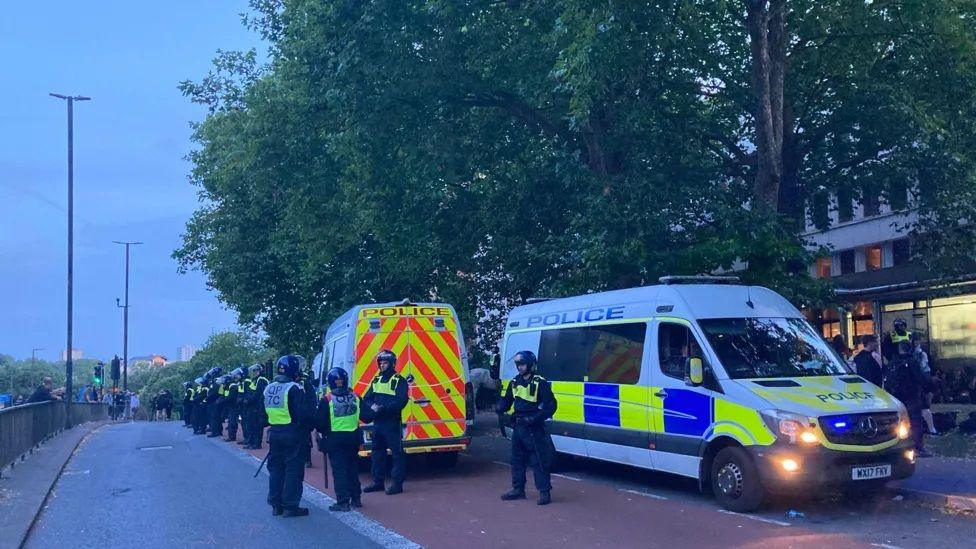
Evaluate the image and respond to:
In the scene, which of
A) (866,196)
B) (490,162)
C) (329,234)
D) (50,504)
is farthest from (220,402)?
(866,196)

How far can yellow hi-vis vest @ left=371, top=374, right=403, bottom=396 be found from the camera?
12.5 m

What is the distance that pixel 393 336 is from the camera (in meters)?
14.3

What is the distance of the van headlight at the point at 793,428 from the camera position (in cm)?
970

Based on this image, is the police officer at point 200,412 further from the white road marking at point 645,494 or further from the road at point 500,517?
the white road marking at point 645,494

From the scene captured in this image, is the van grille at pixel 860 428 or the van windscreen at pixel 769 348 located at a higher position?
the van windscreen at pixel 769 348

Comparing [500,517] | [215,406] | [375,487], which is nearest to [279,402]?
[375,487]

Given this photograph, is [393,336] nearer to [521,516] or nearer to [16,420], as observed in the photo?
[521,516]

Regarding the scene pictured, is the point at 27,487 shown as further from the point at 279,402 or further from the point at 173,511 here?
the point at 279,402

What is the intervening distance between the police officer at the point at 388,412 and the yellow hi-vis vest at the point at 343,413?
0.84 m

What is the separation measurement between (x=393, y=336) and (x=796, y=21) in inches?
399

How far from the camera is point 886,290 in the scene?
28500 mm

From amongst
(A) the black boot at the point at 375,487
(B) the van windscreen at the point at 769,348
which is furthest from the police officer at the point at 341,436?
(B) the van windscreen at the point at 769,348

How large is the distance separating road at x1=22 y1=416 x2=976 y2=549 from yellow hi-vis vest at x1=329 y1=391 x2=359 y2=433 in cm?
100

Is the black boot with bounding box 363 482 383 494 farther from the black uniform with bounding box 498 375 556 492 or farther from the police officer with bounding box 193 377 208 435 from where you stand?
the police officer with bounding box 193 377 208 435
